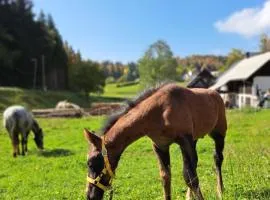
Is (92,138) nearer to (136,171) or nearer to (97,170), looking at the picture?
(97,170)

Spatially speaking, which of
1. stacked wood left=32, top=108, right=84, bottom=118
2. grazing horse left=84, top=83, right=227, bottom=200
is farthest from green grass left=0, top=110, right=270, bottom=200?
stacked wood left=32, top=108, right=84, bottom=118

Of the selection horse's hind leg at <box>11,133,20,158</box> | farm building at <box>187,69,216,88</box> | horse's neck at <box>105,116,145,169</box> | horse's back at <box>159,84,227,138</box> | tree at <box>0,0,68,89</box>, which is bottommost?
horse's hind leg at <box>11,133,20,158</box>

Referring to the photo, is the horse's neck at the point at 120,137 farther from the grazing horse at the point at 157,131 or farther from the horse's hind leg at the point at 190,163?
the horse's hind leg at the point at 190,163

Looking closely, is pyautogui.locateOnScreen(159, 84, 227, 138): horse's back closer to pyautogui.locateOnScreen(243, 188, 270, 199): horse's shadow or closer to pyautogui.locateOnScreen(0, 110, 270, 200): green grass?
pyautogui.locateOnScreen(0, 110, 270, 200): green grass

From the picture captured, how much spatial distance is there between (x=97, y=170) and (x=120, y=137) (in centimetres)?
63

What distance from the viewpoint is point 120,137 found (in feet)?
20.0

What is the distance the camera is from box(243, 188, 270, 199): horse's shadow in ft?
21.2

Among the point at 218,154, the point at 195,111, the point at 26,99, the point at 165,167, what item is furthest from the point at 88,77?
the point at 195,111

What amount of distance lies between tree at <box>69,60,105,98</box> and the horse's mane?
68662 mm

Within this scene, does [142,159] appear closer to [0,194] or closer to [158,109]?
[0,194]

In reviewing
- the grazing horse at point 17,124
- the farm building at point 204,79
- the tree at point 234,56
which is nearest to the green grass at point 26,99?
the farm building at point 204,79

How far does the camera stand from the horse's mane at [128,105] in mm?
6271

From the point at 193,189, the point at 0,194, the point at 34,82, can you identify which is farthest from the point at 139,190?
the point at 34,82

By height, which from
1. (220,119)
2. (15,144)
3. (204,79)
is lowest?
(15,144)
